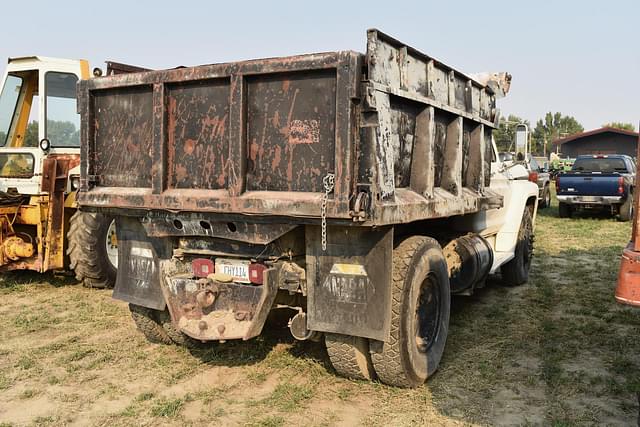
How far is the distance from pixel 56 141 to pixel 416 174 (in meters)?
5.44

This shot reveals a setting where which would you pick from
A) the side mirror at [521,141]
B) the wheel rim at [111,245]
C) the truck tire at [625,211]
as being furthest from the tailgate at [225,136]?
the truck tire at [625,211]

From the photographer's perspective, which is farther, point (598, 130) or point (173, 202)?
point (598, 130)

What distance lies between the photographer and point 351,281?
151 inches

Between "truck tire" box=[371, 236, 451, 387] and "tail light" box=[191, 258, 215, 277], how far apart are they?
1375 millimetres

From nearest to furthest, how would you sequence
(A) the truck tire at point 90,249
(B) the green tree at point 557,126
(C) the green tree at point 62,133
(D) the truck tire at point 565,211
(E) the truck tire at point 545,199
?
(A) the truck tire at point 90,249 → (C) the green tree at point 62,133 → (D) the truck tire at point 565,211 → (E) the truck tire at point 545,199 → (B) the green tree at point 557,126

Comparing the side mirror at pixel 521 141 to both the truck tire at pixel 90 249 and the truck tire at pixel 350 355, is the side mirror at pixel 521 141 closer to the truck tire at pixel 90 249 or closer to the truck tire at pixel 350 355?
the truck tire at pixel 350 355

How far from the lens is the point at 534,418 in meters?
3.78

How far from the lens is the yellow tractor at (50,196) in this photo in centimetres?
725

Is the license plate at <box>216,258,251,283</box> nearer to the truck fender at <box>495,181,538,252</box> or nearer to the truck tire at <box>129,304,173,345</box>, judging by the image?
the truck tire at <box>129,304,173,345</box>

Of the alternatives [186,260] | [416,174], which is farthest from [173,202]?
[416,174]

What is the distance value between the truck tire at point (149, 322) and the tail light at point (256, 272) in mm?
1370

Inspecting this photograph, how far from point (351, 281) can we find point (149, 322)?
6.99 ft

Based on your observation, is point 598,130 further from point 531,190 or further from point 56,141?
point 56,141

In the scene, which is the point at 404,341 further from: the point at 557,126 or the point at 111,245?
the point at 557,126
